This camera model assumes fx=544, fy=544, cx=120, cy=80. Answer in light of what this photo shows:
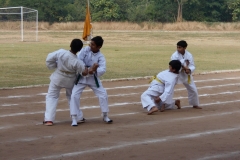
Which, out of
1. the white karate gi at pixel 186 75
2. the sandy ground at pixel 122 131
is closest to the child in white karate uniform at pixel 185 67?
the white karate gi at pixel 186 75

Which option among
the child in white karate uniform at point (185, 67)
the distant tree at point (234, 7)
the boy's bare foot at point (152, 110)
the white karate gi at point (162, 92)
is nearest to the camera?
the boy's bare foot at point (152, 110)

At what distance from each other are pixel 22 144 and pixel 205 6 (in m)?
53.2

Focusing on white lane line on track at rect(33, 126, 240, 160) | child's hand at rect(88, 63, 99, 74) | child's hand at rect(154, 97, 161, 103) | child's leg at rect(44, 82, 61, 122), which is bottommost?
white lane line on track at rect(33, 126, 240, 160)

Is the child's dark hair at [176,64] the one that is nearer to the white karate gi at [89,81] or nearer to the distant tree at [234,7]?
the white karate gi at [89,81]

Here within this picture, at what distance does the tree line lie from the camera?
55.8m

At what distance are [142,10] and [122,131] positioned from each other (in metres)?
50.8

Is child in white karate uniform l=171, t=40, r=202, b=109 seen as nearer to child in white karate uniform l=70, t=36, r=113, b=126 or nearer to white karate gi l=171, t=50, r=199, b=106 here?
white karate gi l=171, t=50, r=199, b=106

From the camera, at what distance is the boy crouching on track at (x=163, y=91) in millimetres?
10086

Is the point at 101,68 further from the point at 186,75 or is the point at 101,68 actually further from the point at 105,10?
the point at 105,10

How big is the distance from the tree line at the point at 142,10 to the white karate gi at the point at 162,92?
149ft

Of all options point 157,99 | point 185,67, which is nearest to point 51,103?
point 157,99

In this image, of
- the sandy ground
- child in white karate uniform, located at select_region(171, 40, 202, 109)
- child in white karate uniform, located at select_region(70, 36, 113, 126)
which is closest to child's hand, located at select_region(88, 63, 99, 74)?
child in white karate uniform, located at select_region(70, 36, 113, 126)

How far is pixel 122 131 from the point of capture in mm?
8289

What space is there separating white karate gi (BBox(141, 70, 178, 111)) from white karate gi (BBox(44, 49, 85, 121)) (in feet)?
5.84
